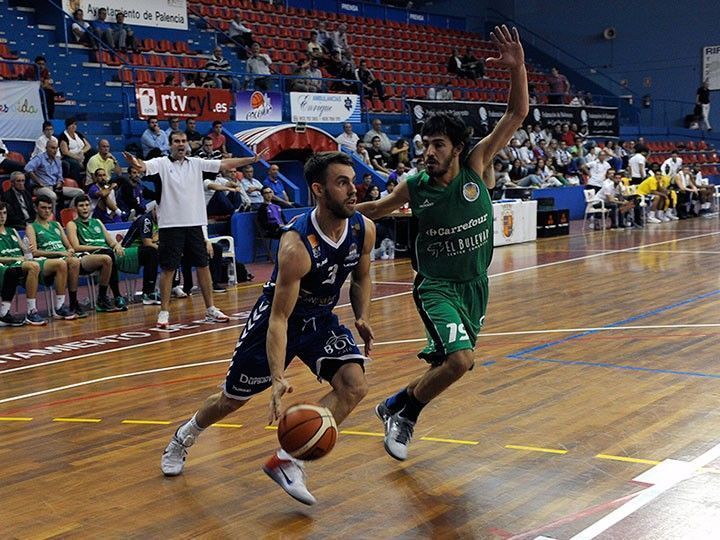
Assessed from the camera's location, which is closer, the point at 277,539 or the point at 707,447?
the point at 277,539

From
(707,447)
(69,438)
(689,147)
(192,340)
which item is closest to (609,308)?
(192,340)

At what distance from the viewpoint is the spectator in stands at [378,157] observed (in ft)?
62.6

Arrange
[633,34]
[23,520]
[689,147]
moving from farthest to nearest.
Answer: [633,34]
[689,147]
[23,520]

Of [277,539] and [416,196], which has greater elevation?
[416,196]

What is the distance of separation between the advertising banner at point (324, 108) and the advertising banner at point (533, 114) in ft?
6.57

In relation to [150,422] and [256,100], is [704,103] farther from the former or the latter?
[150,422]

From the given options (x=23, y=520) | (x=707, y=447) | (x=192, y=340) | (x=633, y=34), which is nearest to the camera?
(x=23, y=520)

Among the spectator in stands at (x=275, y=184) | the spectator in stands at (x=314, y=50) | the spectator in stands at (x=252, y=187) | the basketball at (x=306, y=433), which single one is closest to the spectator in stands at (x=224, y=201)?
the spectator in stands at (x=252, y=187)

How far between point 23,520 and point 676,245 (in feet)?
45.2

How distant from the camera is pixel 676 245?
15.7m

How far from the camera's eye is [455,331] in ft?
14.4

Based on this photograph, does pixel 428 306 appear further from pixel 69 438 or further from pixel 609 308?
pixel 609 308

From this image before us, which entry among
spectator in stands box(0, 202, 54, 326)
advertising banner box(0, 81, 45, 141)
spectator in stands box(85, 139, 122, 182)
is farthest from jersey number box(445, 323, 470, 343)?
advertising banner box(0, 81, 45, 141)

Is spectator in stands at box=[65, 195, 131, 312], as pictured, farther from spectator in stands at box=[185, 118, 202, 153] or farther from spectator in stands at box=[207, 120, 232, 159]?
spectator in stands at box=[207, 120, 232, 159]
